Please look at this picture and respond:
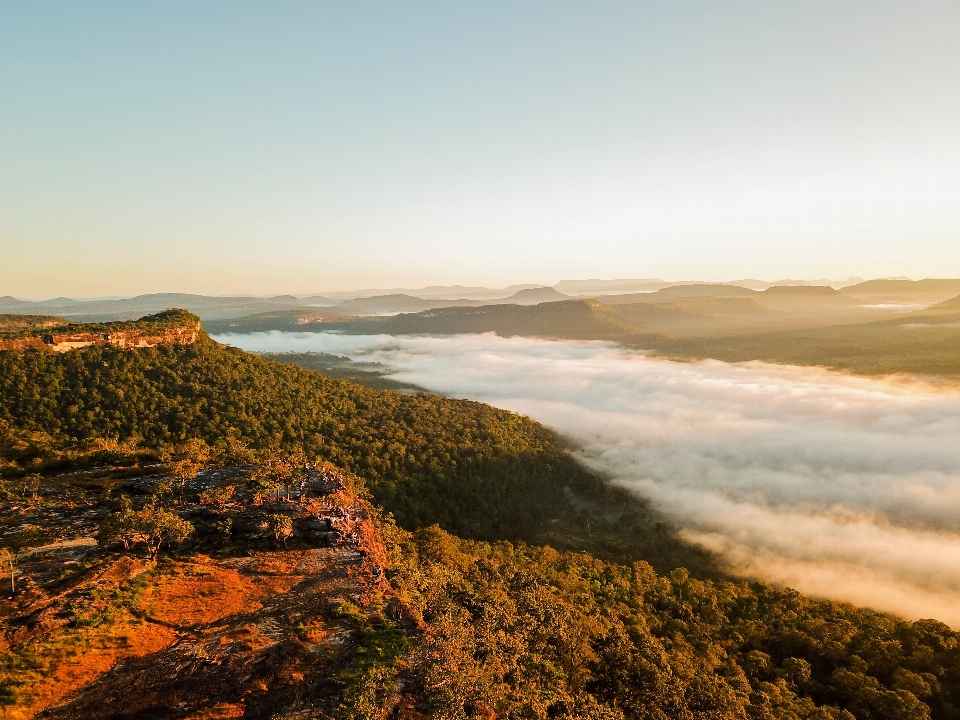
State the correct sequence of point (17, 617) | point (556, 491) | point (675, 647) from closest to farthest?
point (17, 617)
point (675, 647)
point (556, 491)

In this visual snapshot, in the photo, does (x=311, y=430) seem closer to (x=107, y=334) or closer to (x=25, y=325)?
(x=107, y=334)

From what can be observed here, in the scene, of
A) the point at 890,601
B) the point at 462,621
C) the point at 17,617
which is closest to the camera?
the point at 17,617

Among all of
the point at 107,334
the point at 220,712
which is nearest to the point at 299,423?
the point at 107,334

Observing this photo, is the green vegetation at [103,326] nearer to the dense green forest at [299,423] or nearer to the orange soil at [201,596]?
the dense green forest at [299,423]

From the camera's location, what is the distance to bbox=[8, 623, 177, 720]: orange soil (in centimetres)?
2045

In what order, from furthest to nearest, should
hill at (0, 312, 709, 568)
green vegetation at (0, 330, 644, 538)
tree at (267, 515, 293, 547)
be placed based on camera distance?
hill at (0, 312, 709, 568) → green vegetation at (0, 330, 644, 538) → tree at (267, 515, 293, 547)

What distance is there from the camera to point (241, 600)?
29.7 m

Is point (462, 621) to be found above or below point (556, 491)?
above

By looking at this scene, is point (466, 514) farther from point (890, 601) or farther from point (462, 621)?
point (890, 601)

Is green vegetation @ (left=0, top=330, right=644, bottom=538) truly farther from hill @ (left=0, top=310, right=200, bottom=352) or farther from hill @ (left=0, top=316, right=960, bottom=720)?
hill @ (left=0, top=310, right=200, bottom=352)

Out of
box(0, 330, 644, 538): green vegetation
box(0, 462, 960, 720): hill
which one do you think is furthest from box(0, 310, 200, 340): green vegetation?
box(0, 462, 960, 720): hill

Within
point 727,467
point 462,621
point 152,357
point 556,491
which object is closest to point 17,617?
point 462,621

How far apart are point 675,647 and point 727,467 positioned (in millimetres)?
119408

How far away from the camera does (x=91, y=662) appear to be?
22.9 m
